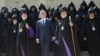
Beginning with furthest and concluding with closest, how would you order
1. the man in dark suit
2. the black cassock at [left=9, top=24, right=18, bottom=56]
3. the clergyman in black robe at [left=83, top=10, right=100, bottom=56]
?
the black cassock at [left=9, top=24, right=18, bottom=56] → the clergyman in black robe at [left=83, top=10, right=100, bottom=56] → the man in dark suit

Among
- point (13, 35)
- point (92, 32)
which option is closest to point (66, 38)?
point (92, 32)

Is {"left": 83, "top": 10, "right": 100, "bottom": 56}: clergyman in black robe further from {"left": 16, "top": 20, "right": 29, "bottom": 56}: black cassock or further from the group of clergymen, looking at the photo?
{"left": 16, "top": 20, "right": 29, "bottom": 56}: black cassock

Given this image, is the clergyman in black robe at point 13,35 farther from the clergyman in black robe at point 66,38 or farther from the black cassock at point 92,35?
the black cassock at point 92,35

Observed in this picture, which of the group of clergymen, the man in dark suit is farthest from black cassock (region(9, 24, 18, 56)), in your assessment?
the man in dark suit

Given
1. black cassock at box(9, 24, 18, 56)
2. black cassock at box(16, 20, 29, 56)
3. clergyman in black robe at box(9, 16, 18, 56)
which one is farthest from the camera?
black cassock at box(9, 24, 18, 56)

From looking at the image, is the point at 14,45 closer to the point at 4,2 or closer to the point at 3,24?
the point at 3,24

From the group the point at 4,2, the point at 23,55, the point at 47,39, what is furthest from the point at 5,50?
the point at 4,2

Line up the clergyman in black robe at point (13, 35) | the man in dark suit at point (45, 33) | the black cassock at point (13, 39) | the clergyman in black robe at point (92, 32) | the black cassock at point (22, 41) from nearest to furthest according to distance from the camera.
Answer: the man in dark suit at point (45, 33)
the black cassock at point (22, 41)
the clergyman in black robe at point (92, 32)
the clergyman in black robe at point (13, 35)
the black cassock at point (13, 39)

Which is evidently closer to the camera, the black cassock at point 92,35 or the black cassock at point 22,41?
the black cassock at point 22,41

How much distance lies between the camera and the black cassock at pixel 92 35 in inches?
652

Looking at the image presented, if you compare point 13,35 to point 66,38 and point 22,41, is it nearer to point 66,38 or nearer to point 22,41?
point 22,41

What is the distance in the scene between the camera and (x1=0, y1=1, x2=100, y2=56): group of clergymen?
1535 cm

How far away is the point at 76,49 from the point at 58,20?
3.59 ft

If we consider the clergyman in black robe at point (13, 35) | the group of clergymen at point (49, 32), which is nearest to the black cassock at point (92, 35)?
the group of clergymen at point (49, 32)
